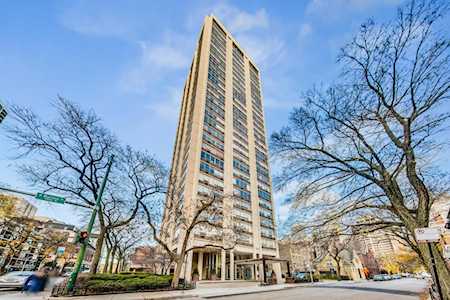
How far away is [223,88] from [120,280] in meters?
44.5

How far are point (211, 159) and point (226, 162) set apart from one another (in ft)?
12.5

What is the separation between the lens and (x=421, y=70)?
607 centimetres

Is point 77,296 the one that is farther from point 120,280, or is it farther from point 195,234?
point 195,234

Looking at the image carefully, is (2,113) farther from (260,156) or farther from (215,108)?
(260,156)

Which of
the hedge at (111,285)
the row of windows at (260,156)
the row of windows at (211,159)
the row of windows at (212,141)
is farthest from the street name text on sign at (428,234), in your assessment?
the row of windows at (260,156)

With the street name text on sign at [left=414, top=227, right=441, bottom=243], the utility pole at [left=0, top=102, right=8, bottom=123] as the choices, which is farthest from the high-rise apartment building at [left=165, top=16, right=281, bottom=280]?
the street name text on sign at [left=414, top=227, right=441, bottom=243]

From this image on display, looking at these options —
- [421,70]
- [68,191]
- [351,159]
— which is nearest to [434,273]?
[351,159]

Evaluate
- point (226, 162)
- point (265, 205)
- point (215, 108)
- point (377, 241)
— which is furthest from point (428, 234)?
point (215, 108)

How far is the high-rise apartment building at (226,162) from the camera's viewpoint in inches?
1263

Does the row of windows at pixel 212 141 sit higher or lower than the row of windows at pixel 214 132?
lower

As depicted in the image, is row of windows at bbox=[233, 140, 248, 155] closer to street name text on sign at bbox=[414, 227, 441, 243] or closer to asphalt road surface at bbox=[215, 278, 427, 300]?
asphalt road surface at bbox=[215, 278, 427, 300]

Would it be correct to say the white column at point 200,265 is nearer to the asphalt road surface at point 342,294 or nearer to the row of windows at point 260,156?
the asphalt road surface at point 342,294

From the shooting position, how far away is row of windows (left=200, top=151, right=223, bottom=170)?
3698cm

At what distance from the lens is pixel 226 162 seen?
40.6 m
